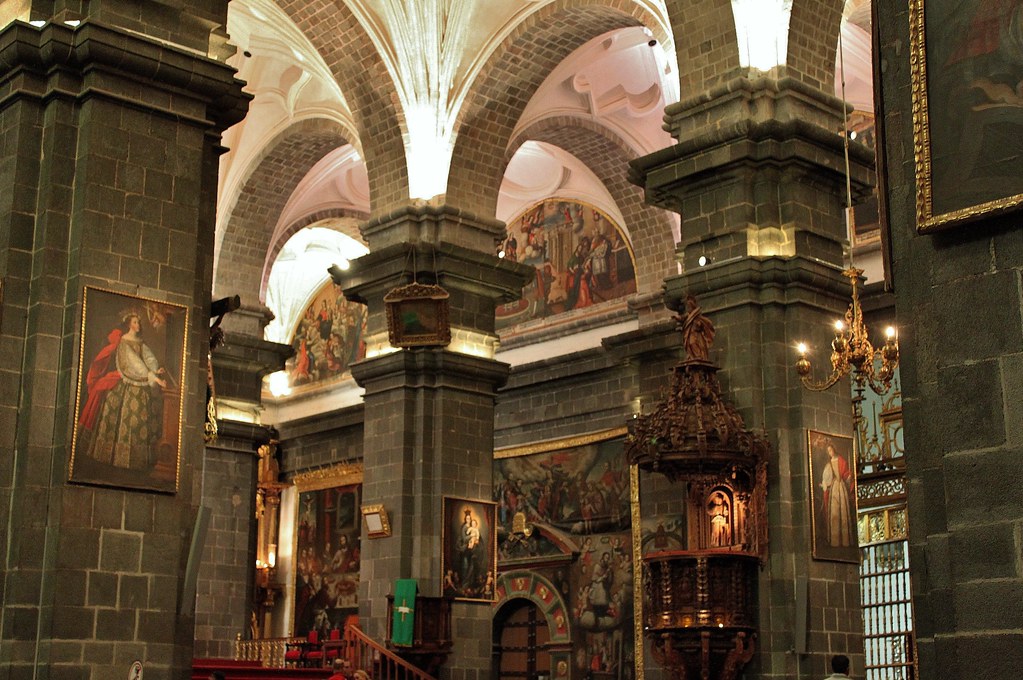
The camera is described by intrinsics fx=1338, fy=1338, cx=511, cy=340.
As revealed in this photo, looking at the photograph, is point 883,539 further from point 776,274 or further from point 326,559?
point 326,559

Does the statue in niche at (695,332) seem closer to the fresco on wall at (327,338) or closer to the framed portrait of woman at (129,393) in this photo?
the framed portrait of woman at (129,393)

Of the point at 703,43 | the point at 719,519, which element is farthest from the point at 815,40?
the point at 719,519

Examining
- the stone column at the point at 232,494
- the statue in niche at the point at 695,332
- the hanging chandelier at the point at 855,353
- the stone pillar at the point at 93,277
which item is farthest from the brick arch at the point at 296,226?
the stone pillar at the point at 93,277

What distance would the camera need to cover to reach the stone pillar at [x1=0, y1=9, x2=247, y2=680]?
7.62m

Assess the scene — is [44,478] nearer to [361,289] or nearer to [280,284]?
[361,289]

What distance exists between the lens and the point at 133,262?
323 inches

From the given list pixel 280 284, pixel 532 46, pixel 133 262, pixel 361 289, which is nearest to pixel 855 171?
pixel 532 46

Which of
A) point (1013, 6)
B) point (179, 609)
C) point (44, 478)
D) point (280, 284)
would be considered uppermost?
point (280, 284)

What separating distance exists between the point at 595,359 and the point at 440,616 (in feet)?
20.5

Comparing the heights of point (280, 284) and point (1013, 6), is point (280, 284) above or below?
above

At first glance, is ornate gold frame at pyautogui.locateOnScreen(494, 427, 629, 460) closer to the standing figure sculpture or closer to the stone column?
the stone column

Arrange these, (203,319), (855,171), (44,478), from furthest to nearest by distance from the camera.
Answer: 1. (855,171)
2. (203,319)
3. (44,478)

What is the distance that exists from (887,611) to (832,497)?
3904mm

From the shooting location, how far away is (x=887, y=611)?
14.8 m
